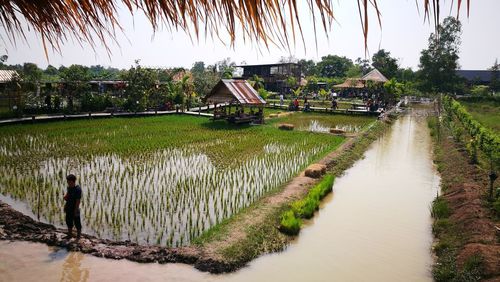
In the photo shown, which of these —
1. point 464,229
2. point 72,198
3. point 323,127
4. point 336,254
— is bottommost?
point 336,254

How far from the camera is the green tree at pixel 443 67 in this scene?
145ft

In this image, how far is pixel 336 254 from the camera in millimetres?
5895

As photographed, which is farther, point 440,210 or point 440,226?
point 440,210

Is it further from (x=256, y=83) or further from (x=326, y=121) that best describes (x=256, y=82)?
(x=326, y=121)

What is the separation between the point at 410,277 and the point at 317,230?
198 cm

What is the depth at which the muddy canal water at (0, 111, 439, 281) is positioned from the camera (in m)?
4.93

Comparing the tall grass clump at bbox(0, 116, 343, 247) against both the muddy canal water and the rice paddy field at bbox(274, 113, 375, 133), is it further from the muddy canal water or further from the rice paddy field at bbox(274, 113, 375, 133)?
the rice paddy field at bbox(274, 113, 375, 133)

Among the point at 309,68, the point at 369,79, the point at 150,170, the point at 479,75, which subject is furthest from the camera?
the point at 309,68

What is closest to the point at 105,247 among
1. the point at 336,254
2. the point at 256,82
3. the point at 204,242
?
the point at 204,242

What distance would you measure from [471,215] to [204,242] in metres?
5.06

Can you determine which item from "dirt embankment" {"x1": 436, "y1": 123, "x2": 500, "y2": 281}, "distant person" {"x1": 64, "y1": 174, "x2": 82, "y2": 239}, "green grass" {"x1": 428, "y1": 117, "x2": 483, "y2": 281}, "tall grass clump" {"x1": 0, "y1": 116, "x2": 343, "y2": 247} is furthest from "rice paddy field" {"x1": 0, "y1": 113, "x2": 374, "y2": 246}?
"dirt embankment" {"x1": 436, "y1": 123, "x2": 500, "y2": 281}

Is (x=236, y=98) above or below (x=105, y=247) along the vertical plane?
above

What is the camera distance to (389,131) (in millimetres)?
19828

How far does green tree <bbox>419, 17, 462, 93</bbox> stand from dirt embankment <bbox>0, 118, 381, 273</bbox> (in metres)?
45.8
